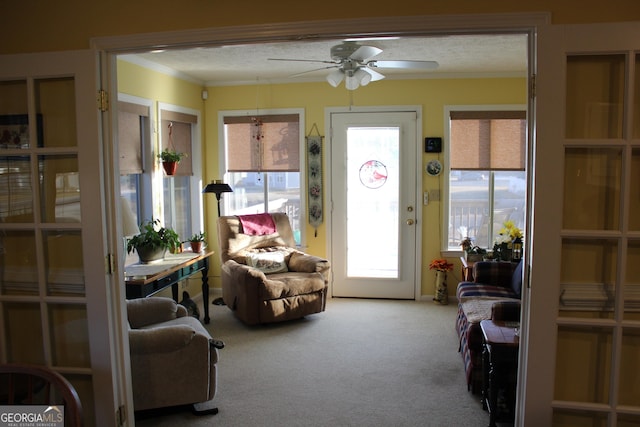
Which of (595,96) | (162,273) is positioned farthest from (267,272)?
(595,96)

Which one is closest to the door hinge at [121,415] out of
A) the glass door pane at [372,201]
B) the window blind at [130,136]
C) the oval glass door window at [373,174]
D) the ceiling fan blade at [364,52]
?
the window blind at [130,136]

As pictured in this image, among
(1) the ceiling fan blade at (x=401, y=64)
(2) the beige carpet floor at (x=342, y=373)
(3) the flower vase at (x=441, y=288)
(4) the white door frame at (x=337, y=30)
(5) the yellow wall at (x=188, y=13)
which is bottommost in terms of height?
(2) the beige carpet floor at (x=342, y=373)

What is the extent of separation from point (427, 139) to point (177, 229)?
290 cm

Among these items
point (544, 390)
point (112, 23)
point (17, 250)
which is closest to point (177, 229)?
point (17, 250)

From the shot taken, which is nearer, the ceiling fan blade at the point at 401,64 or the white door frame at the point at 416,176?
the ceiling fan blade at the point at 401,64

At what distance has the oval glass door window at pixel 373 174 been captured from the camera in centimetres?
571

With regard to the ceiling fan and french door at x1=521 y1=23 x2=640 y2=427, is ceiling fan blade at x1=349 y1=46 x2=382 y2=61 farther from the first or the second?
french door at x1=521 y1=23 x2=640 y2=427

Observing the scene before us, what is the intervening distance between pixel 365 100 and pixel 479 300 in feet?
8.70

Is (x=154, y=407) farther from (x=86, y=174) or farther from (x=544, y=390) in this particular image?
(x=544, y=390)

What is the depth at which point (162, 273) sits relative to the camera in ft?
12.9

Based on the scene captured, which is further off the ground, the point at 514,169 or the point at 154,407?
the point at 514,169

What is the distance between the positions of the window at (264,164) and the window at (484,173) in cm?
176

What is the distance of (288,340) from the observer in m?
4.50

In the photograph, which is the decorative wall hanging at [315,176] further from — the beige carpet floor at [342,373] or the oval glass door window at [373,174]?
the beige carpet floor at [342,373]
